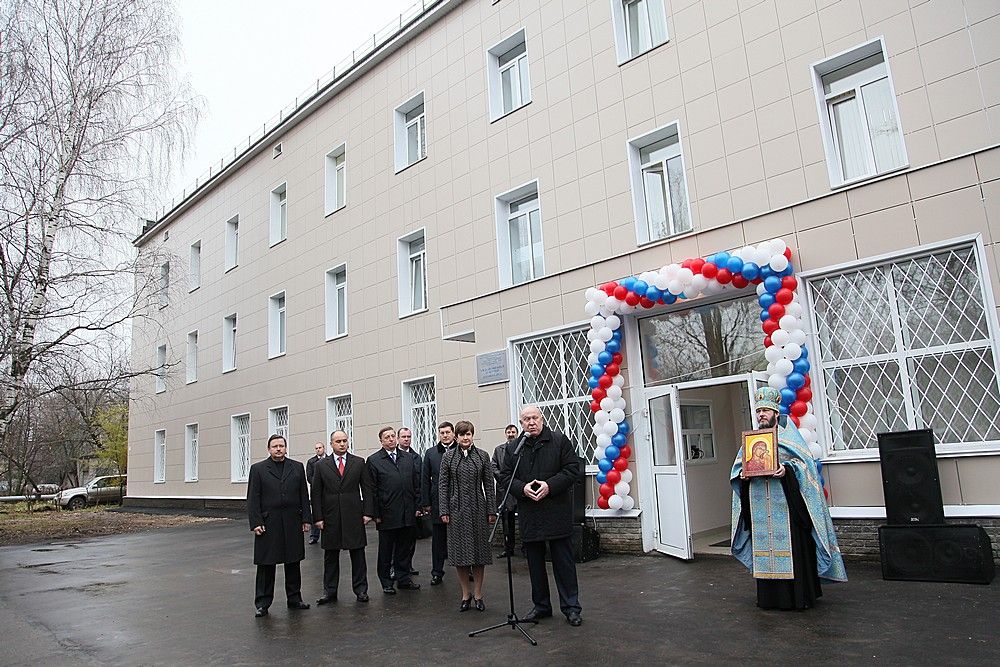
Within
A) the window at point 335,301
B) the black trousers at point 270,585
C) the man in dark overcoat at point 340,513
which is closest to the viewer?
the black trousers at point 270,585

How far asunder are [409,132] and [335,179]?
10.5ft

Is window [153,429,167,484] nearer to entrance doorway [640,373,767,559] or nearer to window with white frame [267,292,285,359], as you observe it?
window with white frame [267,292,285,359]

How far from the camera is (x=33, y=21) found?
56.1ft

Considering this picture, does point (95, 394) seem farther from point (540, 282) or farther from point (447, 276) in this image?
point (540, 282)

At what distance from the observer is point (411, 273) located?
1586 cm

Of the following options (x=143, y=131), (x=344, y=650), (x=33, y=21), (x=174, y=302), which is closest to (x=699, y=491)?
(x=344, y=650)

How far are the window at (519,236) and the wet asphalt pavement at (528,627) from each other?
17.0 feet

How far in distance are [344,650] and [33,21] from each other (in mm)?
17804

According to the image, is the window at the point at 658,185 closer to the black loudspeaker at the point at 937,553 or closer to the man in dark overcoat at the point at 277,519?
the black loudspeaker at the point at 937,553

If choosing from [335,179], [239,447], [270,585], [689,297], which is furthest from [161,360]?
[689,297]

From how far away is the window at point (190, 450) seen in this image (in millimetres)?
Answer: 24234

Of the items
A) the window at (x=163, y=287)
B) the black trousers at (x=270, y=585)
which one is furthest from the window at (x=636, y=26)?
the window at (x=163, y=287)

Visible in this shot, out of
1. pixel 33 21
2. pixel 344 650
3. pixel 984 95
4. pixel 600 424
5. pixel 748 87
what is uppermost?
pixel 33 21

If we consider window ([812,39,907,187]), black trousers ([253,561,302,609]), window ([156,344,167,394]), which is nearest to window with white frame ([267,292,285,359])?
window ([156,344,167,394])
